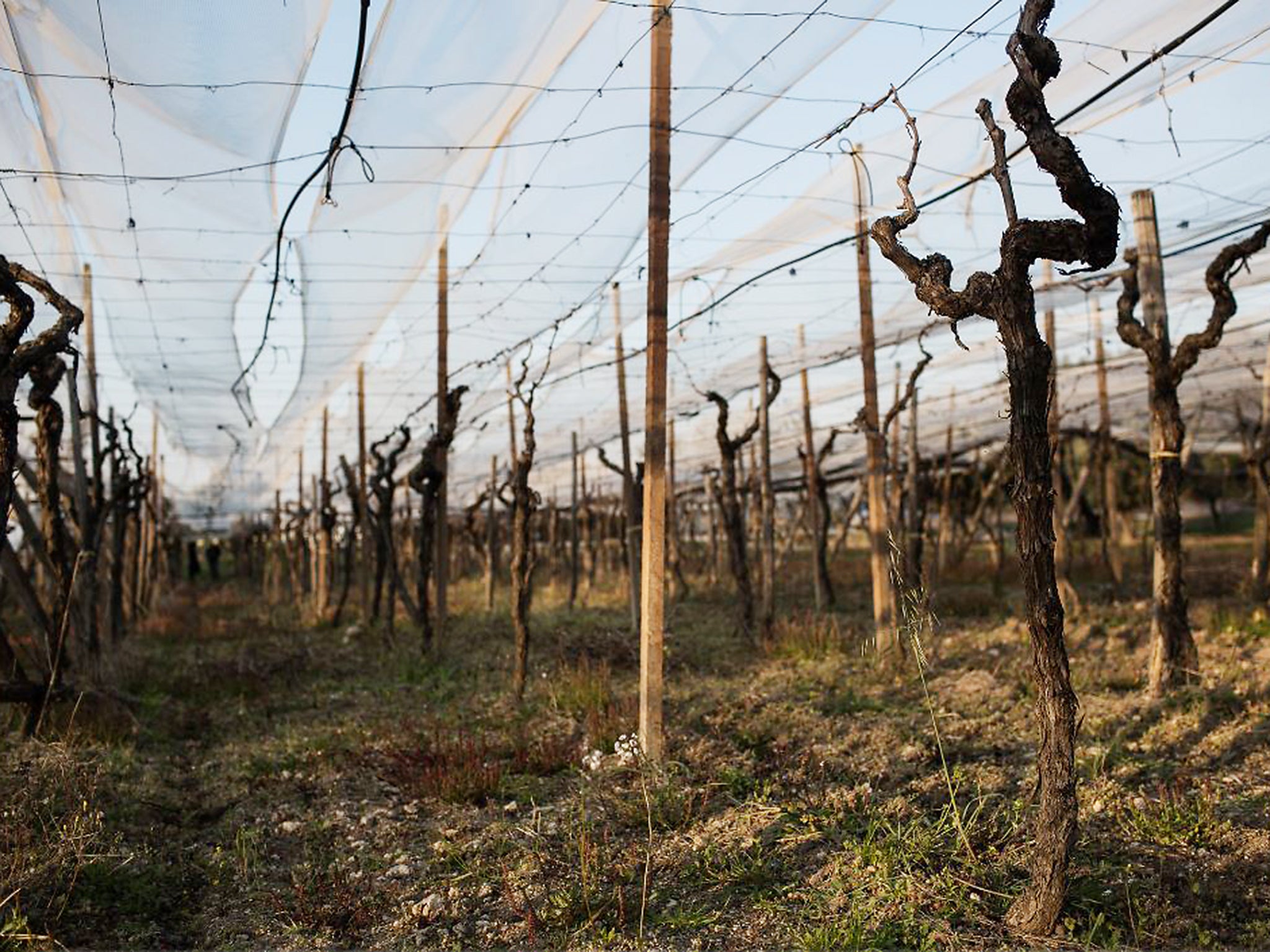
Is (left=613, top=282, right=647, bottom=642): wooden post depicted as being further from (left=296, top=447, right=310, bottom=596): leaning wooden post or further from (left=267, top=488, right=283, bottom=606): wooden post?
(left=267, top=488, right=283, bottom=606): wooden post

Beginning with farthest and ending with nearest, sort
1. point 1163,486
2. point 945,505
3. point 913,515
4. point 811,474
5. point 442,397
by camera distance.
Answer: point 945,505, point 811,474, point 913,515, point 442,397, point 1163,486

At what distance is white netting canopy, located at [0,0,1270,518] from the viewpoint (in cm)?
457

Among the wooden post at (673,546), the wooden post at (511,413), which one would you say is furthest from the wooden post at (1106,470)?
the wooden post at (511,413)

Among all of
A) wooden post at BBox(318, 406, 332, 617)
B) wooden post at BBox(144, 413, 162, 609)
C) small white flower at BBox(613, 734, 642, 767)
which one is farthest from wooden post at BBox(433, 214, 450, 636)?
wooden post at BBox(144, 413, 162, 609)

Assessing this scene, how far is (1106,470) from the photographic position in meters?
12.7

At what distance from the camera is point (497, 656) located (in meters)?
8.88

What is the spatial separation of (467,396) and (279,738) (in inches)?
217

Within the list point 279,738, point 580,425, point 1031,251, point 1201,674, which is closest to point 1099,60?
point 1031,251

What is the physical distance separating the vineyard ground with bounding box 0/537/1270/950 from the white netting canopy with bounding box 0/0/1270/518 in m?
3.00

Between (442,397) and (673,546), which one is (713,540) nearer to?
(673,546)

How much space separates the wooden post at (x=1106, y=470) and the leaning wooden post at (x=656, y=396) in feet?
20.6

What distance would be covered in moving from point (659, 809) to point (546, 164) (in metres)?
3.84

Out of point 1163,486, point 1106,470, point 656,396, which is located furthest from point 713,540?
point 656,396

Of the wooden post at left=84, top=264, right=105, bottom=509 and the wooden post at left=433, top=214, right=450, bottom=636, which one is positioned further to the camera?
the wooden post at left=433, top=214, right=450, bottom=636
